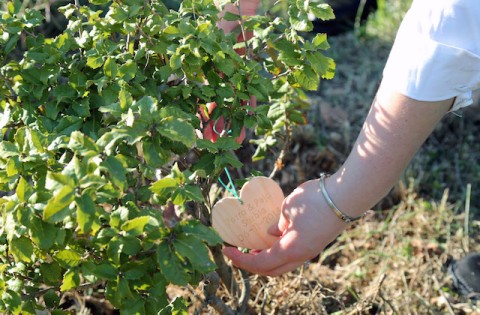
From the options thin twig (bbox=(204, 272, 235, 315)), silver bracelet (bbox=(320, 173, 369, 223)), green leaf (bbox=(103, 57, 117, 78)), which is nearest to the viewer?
green leaf (bbox=(103, 57, 117, 78))

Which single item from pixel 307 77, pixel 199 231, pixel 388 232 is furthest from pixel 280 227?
pixel 388 232

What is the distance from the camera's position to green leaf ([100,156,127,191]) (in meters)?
1.05

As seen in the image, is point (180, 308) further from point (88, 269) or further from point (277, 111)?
point (277, 111)

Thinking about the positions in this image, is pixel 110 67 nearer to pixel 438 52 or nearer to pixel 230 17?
pixel 230 17

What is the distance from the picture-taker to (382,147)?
1363 millimetres

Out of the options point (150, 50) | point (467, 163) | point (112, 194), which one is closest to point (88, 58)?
point (150, 50)

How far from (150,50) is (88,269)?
47 cm

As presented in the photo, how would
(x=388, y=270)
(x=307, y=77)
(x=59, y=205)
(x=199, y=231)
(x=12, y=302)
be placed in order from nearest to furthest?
(x=59, y=205)
(x=199, y=231)
(x=12, y=302)
(x=307, y=77)
(x=388, y=270)

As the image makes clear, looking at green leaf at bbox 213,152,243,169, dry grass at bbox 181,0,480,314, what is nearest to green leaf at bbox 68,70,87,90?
green leaf at bbox 213,152,243,169

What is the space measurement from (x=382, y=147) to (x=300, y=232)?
25cm

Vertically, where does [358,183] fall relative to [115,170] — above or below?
below

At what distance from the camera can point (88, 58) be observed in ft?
4.41

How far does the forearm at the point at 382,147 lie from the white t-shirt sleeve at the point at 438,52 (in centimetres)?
3

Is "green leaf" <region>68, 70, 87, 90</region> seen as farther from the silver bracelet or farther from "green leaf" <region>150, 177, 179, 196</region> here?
the silver bracelet
